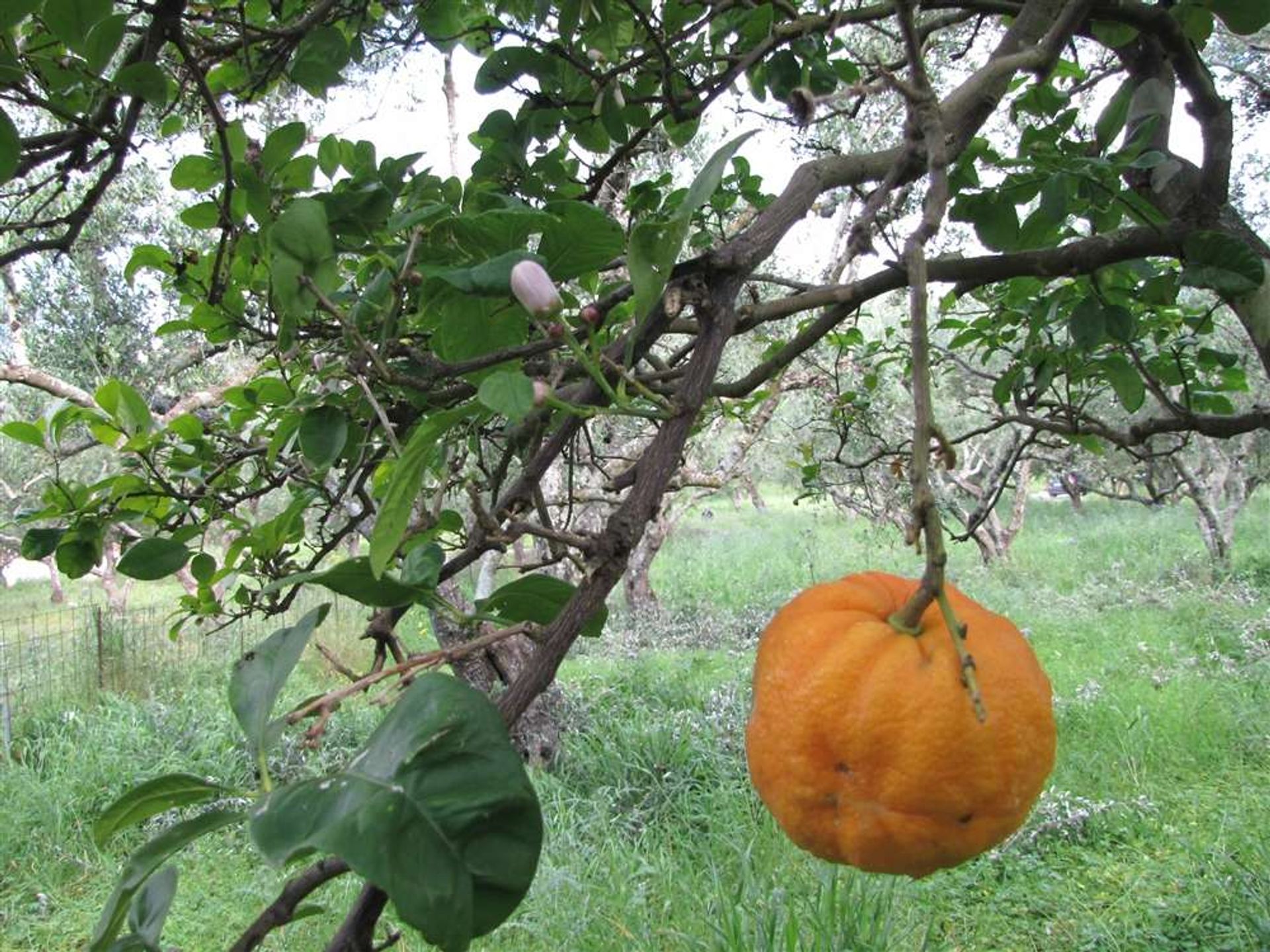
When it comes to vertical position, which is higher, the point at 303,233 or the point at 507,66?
the point at 507,66

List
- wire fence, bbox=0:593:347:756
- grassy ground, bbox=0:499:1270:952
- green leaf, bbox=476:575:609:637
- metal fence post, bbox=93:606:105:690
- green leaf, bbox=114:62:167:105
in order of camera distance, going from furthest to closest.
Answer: metal fence post, bbox=93:606:105:690
wire fence, bbox=0:593:347:756
grassy ground, bbox=0:499:1270:952
green leaf, bbox=114:62:167:105
green leaf, bbox=476:575:609:637

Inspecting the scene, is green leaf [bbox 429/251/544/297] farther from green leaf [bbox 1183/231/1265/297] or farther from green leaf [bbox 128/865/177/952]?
green leaf [bbox 1183/231/1265/297]

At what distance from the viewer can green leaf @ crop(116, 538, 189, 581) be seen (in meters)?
1.07

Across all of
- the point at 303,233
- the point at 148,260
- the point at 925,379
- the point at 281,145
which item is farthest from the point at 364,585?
the point at 148,260

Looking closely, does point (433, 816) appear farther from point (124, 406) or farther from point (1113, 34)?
point (1113, 34)

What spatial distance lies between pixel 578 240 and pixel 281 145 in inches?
25.5

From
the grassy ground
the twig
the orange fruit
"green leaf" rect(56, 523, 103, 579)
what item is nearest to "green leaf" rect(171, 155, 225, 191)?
"green leaf" rect(56, 523, 103, 579)

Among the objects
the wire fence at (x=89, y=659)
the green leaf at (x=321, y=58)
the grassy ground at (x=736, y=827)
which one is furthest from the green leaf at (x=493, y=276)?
the wire fence at (x=89, y=659)

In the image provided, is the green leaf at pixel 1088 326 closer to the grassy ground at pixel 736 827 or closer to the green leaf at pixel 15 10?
the green leaf at pixel 15 10

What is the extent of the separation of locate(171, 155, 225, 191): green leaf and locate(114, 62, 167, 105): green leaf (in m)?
0.22

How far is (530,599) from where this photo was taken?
2.42 feet

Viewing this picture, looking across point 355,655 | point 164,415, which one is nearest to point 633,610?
point 355,655

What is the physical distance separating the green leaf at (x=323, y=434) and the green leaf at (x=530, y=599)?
274mm

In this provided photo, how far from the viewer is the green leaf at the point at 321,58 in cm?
143
